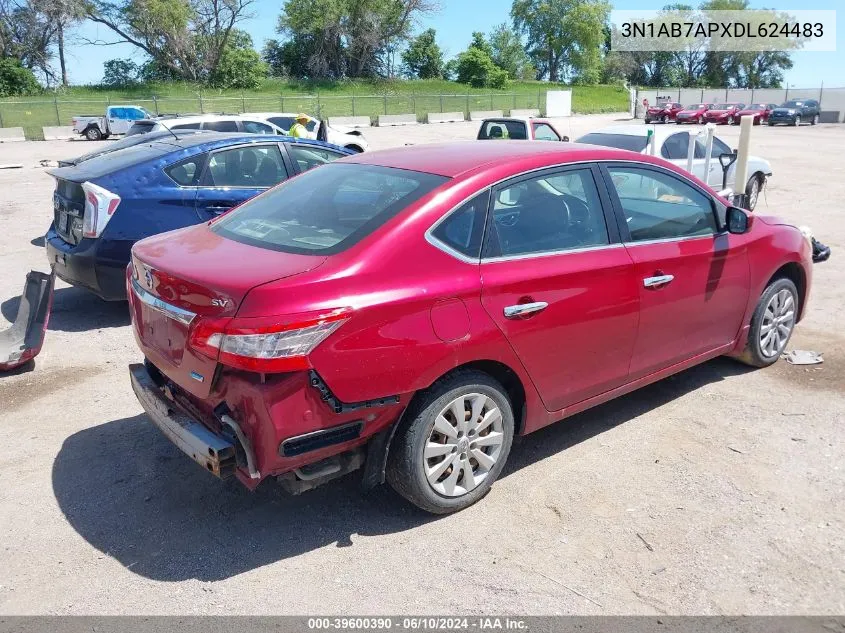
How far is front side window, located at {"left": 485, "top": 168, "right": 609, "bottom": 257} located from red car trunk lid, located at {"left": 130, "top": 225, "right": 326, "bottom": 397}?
0.97 meters

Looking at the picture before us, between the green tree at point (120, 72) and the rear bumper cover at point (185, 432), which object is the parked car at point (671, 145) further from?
the green tree at point (120, 72)

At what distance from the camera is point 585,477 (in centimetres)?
400

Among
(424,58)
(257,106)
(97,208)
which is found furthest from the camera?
(424,58)

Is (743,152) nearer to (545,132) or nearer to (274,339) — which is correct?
(545,132)

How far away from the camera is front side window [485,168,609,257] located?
366cm

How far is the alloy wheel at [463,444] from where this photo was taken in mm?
3447

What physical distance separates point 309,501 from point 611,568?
1.51 m

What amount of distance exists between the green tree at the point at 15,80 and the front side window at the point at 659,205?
53774 mm

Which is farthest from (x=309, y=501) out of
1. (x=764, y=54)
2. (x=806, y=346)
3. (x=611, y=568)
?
(x=764, y=54)

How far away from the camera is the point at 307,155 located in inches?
292

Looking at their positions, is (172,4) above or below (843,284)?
above

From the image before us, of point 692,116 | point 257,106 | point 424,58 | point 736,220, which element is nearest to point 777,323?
point 736,220

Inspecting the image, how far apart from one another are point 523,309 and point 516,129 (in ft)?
38.2

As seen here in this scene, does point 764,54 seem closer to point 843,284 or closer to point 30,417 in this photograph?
point 843,284
